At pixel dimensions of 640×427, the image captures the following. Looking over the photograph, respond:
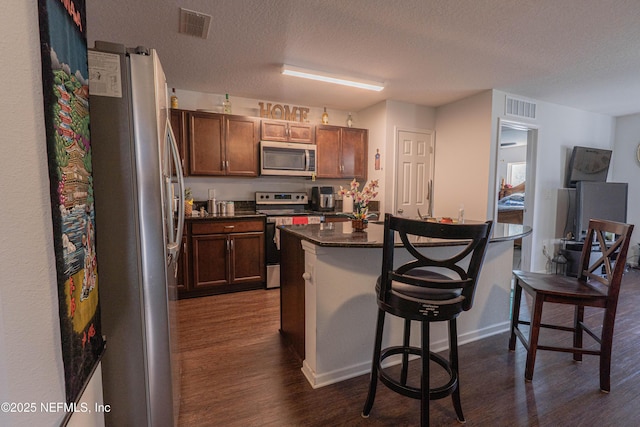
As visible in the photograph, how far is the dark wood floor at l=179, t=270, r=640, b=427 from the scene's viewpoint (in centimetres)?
157

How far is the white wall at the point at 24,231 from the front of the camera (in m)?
0.61

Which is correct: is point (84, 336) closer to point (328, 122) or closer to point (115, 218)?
point (115, 218)

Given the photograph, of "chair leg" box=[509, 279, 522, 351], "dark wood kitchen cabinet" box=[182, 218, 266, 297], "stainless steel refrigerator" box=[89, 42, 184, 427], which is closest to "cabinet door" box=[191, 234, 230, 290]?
"dark wood kitchen cabinet" box=[182, 218, 266, 297]

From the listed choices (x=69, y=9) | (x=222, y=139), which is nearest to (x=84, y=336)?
(x=69, y=9)

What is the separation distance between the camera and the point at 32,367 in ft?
2.19

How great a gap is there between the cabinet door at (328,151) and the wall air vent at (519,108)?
7.40 ft

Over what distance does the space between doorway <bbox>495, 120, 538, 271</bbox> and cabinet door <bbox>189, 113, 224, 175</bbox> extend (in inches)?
140

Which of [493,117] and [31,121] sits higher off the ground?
[493,117]

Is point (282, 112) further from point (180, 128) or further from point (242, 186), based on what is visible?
point (180, 128)

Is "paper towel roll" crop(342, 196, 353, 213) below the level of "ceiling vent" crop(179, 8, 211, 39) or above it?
below

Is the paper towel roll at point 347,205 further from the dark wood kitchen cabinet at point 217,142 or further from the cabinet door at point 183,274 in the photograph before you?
the cabinet door at point 183,274

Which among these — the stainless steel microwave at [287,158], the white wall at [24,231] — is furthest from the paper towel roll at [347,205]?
the white wall at [24,231]

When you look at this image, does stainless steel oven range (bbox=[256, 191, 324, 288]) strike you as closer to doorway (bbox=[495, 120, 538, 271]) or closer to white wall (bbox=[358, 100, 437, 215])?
white wall (bbox=[358, 100, 437, 215])

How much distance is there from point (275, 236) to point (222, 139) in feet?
4.54
